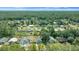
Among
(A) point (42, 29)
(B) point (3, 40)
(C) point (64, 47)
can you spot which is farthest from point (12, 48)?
(C) point (64, 47)

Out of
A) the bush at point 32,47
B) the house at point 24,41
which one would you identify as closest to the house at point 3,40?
the house at point 24,41

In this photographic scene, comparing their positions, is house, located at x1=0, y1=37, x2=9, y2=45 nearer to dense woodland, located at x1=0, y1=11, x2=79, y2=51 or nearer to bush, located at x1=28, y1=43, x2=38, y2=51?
dense woodland, located at x1=0, y1=11, x2=79, y2=51

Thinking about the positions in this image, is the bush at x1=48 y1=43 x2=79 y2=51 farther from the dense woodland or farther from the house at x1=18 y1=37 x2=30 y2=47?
the house at x1=18 y1=37 x2=30 y2=47

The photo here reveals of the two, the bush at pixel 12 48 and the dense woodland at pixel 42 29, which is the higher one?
the dense woodland at pixel 42 29

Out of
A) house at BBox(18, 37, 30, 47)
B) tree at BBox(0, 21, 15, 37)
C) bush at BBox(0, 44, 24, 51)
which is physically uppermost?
tree at BBox(0, 21, 15, 37)

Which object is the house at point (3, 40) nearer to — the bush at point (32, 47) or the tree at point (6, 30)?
the tree at point (6, 30)

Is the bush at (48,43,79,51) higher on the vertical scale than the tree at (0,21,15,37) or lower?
lower

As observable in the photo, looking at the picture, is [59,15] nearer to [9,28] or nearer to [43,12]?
[43,12]

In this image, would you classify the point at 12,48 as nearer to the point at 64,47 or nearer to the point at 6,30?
the point at 6,30

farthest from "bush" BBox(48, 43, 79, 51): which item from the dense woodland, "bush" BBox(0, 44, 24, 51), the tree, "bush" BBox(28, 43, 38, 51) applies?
the tree
